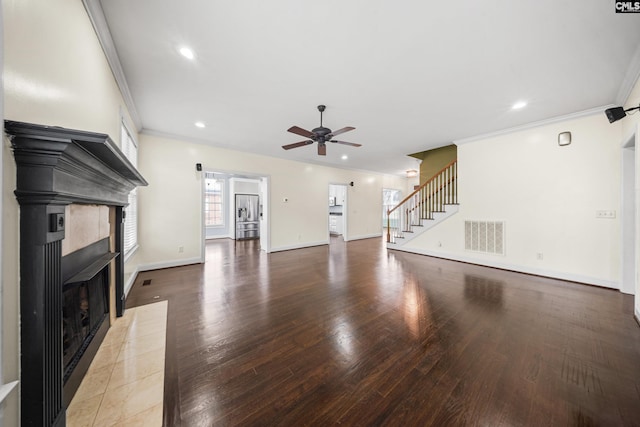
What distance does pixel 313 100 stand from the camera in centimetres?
316

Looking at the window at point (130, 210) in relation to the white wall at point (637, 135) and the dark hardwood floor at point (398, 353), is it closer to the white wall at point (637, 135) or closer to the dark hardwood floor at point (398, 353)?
the dark hardwood floor at point (398, 353)

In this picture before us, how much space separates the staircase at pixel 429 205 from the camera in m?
5.33

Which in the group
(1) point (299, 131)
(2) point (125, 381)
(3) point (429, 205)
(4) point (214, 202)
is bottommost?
(2) point (125, 381)

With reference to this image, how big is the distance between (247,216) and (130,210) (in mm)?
4725

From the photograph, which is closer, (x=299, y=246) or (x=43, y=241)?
(x=43, y=241)

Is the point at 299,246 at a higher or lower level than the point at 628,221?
lower

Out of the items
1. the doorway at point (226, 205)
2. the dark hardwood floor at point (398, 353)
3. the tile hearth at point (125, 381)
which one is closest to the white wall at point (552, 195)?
the dark hardwood floor at point (398, 353)

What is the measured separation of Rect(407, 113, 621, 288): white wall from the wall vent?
108 millimetres

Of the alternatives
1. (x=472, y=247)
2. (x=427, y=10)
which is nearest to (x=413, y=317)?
(x=427, y=10)

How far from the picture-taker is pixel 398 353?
1.92m

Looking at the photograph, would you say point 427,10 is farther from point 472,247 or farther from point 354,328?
point 472,247

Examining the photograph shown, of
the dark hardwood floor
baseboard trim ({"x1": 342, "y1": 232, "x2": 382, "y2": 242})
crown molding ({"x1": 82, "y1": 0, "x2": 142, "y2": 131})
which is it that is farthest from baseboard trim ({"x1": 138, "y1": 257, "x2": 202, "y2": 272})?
baseboard trim ({"x1": 342, "y1": 232, "x2": 382, "y2": 242})

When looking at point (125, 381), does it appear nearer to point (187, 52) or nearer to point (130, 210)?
point (187, 52)

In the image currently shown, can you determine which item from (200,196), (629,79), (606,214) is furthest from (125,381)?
(606,214)
